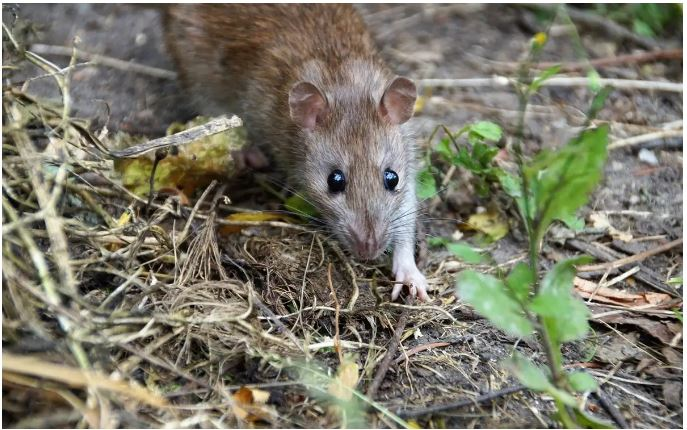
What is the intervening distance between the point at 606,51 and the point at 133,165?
459cm

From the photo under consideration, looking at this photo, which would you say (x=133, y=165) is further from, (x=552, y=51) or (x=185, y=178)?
(x=552, y=51)

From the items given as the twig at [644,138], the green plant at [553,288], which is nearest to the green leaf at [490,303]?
the green plant at [553,288]

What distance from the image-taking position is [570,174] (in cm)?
274

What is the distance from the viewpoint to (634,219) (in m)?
4.86

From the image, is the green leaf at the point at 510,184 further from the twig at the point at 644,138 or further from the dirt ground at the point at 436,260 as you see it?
the twig at the point at 644,138

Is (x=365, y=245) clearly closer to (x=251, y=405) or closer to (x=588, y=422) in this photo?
(x=251, y=405)

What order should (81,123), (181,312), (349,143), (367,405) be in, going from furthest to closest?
(349,143) < (81,123) < (181,312) < (367,405)

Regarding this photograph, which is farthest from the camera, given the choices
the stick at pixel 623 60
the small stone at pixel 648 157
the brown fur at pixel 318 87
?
the stick at pixel 623 60

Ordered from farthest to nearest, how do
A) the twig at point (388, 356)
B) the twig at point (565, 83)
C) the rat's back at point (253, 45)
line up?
1. the twig at point (565, 83)
2. the rat's back at point (253, 45)
3. the twig at point (388, 356)

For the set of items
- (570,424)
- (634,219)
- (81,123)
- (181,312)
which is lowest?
(634,219)

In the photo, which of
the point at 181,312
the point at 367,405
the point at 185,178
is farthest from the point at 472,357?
the point at 185,178

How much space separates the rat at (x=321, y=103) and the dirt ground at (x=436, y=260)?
26 cm

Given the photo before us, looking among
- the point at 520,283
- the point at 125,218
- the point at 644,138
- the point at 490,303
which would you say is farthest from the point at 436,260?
the point at 644,138

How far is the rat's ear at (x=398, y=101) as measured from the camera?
14.8 ft
